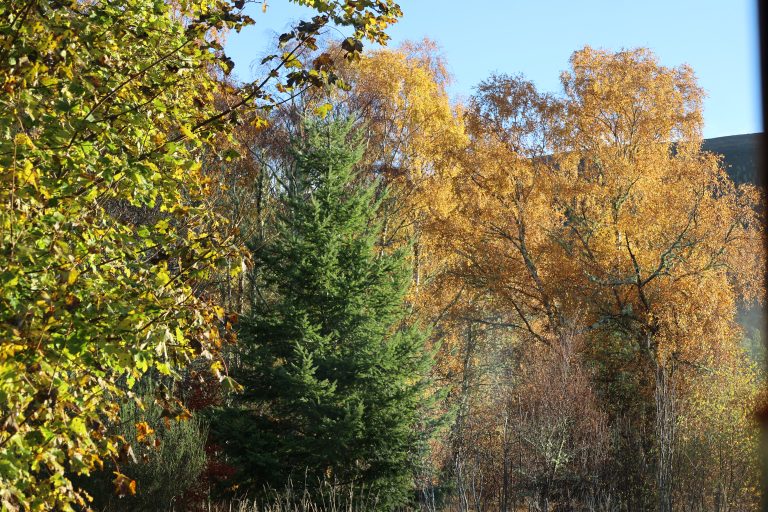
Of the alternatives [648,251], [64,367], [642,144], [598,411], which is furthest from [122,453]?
[642,144]

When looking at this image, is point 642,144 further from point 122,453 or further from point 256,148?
point 122,453

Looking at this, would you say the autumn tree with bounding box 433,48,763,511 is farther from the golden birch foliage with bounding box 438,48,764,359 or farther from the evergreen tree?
the evergreen tree

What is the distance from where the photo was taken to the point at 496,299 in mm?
28203

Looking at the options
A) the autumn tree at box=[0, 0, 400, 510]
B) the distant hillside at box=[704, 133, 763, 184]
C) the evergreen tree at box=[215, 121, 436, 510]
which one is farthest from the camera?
the distant hillside at box=[704, 133, 763, 184]

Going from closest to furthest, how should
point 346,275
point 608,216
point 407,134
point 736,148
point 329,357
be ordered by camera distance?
point 329,357
point 346,275
point 608,216
point 407,134
point 736,148

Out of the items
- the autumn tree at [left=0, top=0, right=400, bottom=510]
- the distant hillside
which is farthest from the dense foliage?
the distant hillside

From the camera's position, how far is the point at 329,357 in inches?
546

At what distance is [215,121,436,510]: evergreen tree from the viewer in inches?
536

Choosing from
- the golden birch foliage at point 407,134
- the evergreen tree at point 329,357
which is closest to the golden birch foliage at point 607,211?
the golden birch foliage at point 407,134

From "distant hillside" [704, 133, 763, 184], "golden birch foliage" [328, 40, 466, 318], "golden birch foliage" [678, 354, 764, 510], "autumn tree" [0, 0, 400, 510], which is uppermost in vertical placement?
"distant hillside" [704, 133, 763, 184]

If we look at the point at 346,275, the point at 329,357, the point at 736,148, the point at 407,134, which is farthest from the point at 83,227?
the point at 736,148

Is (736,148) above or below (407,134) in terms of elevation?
above

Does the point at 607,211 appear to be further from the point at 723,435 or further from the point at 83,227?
the point at 83,227

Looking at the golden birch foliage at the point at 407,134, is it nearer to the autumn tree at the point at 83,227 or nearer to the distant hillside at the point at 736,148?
the autumn tree at the point at 83,227
